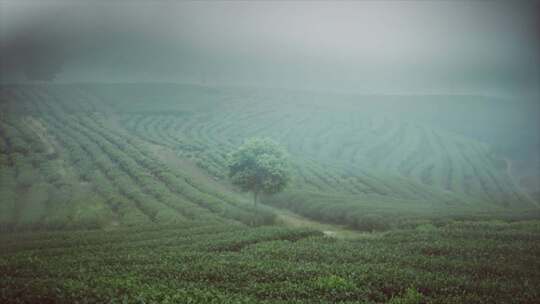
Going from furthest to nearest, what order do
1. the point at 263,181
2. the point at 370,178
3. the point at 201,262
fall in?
the point at 370,178
the point at 263,181
the point at 201,262

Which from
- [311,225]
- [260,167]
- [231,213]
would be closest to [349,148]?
[311,225]

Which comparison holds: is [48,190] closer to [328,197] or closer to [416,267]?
[328,197]

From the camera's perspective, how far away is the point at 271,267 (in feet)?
71.9

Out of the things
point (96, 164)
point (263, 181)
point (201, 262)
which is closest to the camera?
point (201, 262)

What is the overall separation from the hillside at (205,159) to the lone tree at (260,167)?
10.7ft

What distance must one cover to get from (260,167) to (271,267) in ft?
78.2

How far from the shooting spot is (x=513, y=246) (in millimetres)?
26922

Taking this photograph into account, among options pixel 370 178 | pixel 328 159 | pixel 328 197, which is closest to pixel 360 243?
pixel 328 197

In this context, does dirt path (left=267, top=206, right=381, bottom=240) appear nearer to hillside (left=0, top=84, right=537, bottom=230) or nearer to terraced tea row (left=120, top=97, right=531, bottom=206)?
hillside (left=0, top=84, right=537, bottom=230)

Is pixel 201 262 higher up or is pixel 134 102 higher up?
pixel 134 102

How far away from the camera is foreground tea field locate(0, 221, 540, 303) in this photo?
1759 cm

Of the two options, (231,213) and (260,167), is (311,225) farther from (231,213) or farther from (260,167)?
(231,213)

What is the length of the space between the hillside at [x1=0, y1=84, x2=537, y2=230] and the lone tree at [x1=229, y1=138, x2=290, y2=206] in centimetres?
325

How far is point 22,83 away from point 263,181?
10307 centimetres
